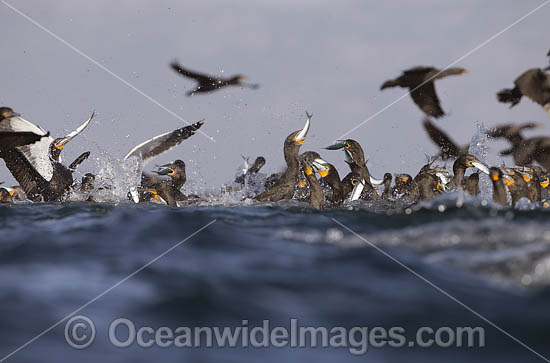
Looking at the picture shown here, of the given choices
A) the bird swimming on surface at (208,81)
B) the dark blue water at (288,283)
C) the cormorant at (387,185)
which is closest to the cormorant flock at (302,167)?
the bird swimming on surface at (208,81)

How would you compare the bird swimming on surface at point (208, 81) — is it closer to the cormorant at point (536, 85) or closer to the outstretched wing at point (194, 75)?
the outstretched wing at point (194, 75)

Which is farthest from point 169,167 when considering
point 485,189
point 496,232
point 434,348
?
point 434,348

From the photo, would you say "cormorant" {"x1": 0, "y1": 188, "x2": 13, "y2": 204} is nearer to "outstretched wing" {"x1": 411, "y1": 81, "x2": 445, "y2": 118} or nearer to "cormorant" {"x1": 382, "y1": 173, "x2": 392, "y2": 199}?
"outstretched wing" {"x1": 411, "y1": 81, "x2": 445, "y2": 118}

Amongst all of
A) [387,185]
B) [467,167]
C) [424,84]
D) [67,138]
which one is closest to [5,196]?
[67,138]

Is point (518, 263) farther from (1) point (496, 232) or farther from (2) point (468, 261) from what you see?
(1) point (496, 232)

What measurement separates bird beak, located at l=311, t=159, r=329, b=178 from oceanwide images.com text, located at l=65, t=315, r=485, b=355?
369 inches

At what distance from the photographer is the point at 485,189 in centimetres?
1947

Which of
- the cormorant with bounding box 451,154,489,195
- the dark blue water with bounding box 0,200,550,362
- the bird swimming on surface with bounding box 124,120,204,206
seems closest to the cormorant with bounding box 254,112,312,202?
the bird swimming on surface with bounding box 124,120,204,206

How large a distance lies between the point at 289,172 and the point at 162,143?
3.72 m

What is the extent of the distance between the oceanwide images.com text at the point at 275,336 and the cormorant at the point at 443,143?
1424cm

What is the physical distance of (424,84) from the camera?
14789 millimetres

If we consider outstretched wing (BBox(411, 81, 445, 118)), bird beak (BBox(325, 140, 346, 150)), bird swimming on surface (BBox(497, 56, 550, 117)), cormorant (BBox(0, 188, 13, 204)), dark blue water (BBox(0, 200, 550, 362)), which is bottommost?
dark blue water (BBox(0, 200, 550, 362))

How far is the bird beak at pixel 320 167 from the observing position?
14.0 m

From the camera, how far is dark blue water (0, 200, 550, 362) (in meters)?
4.52
